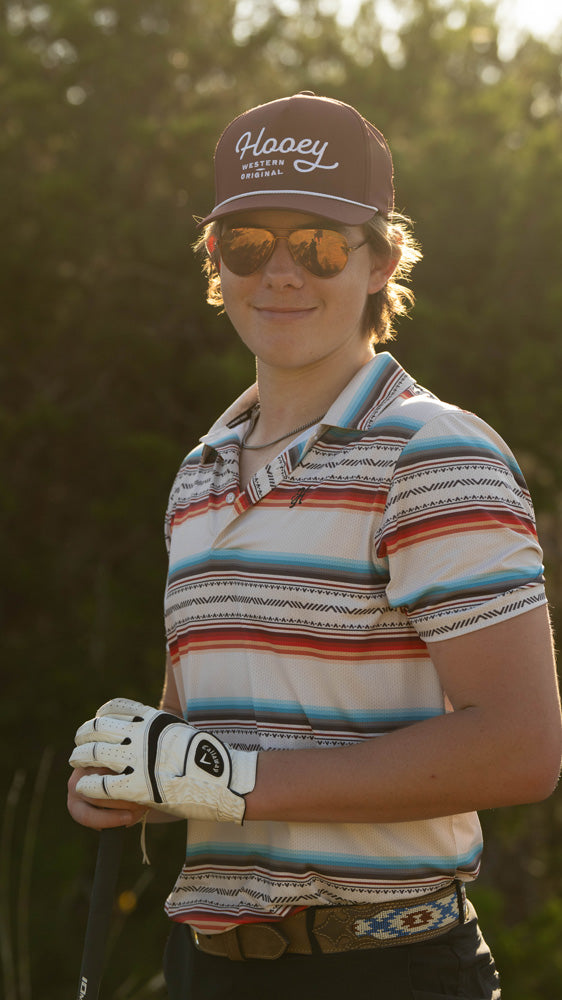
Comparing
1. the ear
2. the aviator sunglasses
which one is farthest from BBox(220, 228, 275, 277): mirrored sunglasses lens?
the ear

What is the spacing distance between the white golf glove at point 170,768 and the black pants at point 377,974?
270 millimetres

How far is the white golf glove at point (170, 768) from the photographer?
1.42 meters

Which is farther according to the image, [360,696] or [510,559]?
[360,696]

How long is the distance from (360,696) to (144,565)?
12.0ft

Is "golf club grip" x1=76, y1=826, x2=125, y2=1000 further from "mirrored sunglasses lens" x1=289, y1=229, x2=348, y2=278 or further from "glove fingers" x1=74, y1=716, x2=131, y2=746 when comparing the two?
"mirrored sunglasses lens" x1=289, y1=229, x2=348, y2=278

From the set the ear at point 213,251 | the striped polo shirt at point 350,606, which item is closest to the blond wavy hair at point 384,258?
the ear at point 213,251

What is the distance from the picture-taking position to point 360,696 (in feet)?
4.91

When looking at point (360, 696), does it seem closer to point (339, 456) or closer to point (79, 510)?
point (339, 456)

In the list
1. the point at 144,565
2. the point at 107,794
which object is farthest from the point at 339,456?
the point at 144,565

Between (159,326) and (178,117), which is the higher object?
(178,117)

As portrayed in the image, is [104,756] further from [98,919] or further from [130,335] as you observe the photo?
[130,335]

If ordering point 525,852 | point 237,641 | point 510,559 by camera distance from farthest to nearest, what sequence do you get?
point 525,852, point 237,641, point 510,559

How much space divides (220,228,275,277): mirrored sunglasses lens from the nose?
0.01 m

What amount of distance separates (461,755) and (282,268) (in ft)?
2.86
